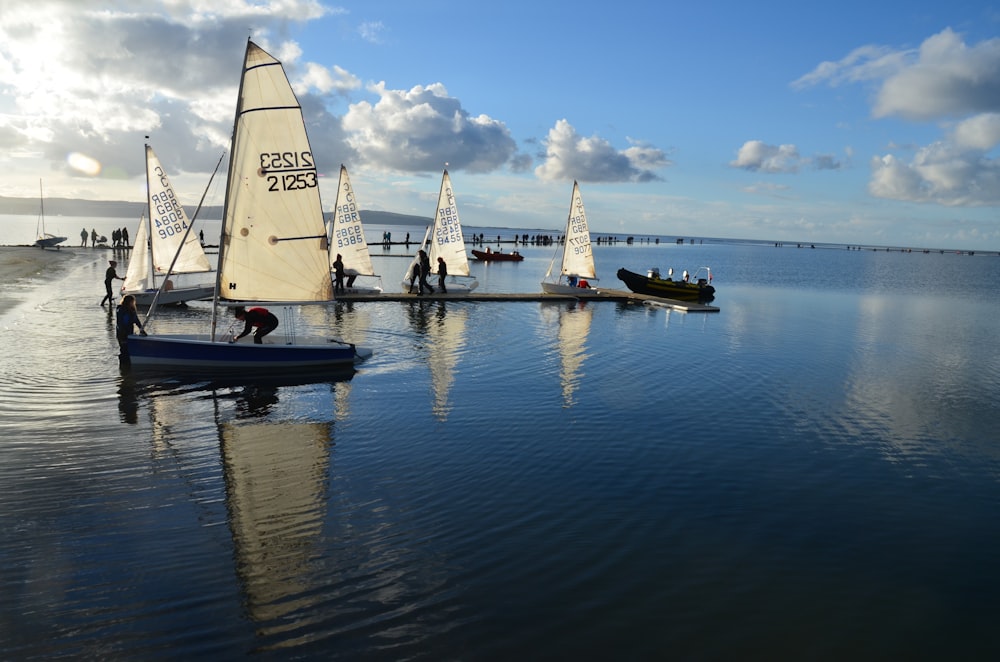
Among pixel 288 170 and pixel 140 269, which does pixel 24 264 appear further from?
pixel 288 170

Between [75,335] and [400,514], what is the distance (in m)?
21.2

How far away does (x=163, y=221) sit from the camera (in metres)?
33.8

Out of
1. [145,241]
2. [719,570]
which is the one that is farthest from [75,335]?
[719,570]

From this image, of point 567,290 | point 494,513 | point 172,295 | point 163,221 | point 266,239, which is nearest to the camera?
point 494,513

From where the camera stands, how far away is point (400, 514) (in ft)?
35.8

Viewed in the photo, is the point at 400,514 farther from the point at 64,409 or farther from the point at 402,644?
the point at 64,409

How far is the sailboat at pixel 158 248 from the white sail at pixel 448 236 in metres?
15.3

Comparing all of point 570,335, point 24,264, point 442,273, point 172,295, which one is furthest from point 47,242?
point 570,335

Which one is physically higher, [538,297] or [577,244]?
[577,244]

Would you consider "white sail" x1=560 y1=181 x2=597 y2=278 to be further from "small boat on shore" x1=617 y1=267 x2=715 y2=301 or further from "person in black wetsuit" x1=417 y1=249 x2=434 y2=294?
"person in black wetsuit" x1=417 y1=249 x2=434 y2=294

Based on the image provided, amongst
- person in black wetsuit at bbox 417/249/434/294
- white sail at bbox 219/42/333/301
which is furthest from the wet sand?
person in black wetsuit at bbox 417/249/434/294

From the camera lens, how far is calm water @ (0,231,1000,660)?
26.2 ft

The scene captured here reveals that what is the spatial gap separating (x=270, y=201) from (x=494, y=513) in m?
14.3

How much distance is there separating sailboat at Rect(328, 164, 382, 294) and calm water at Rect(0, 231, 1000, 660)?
67.2 ft
